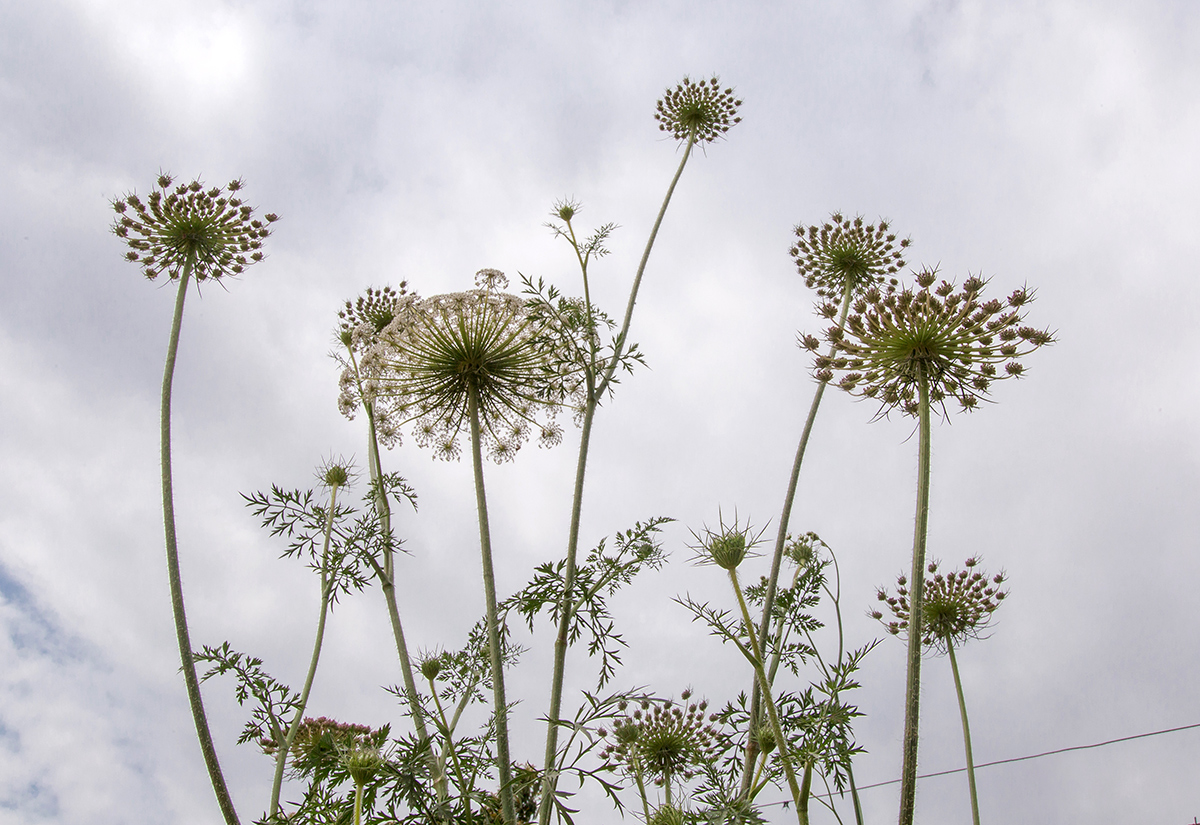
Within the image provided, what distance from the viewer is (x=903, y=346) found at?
5.51 m

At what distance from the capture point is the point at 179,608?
6.41 metres

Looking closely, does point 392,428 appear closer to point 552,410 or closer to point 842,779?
point 552,410

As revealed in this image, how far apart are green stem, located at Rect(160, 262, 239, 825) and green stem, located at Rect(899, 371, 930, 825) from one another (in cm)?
468

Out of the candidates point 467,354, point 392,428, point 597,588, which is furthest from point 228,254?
point 597,588

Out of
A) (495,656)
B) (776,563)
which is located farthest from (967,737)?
(495,656)

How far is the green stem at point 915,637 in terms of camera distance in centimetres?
383

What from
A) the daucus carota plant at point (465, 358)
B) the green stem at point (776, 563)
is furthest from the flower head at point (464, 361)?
the green stem at point (776, 563)

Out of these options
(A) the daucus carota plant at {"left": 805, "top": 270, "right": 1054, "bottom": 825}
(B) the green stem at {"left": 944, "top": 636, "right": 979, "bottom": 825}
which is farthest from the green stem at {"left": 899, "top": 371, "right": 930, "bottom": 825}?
(B) the green stem at {"left": 944, "top": 636, "right": 979, "bottom": 825}

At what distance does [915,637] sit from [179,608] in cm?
549

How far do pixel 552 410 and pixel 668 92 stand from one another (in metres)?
6.92

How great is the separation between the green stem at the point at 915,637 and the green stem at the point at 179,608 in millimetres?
4682

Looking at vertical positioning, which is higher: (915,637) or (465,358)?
(465,358)

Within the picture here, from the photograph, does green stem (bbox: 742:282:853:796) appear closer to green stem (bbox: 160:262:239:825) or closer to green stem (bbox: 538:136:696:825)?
green stem (bbox: 538:136:696:825)

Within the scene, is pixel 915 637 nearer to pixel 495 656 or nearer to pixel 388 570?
pixel 495 656
